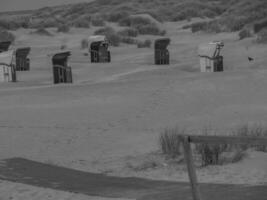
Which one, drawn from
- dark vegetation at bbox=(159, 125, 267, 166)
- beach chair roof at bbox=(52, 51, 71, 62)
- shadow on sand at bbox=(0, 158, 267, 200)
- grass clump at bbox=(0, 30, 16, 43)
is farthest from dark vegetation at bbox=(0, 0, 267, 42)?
shadow on sand at bbox=(0, 158, 267, 200)

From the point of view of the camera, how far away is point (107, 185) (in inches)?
346

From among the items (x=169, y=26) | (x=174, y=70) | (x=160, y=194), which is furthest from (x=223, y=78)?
(x=169, y=26)

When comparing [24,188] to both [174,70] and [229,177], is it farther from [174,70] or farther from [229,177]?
[174,70]

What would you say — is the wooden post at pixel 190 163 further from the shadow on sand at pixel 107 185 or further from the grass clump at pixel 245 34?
the grass clump at pixel 245 34

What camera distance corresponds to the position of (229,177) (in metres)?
8.71

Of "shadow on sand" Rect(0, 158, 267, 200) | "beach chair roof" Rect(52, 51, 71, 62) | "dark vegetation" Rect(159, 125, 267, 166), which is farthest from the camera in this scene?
"beach chair roof" Rect(52, 51, 71, 62)

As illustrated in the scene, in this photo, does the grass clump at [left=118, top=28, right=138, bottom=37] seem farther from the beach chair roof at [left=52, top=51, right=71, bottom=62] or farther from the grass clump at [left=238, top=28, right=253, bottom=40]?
the beach chair roof at [left=52, top=51, right=71, bottom=62]

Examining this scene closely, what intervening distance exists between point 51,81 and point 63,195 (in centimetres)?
1353

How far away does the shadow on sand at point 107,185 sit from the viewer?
25.4 ft

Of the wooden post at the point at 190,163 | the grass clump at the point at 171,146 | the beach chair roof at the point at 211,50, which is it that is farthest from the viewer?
the beach chair roof at the point at 211,50

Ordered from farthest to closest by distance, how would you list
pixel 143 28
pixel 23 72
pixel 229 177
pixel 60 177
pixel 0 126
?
pixel 143 28 → pixel 23 72 → pixel 0 126 → pixel 60 177 → pixel 229 177

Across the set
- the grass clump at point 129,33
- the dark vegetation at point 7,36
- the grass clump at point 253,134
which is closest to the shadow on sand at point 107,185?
the grass clump at point 253,134

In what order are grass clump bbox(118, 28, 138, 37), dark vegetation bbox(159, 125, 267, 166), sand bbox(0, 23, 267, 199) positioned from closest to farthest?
dark vegetation bbox(159, 125, 267, 166) < sand bbox(0, 23, 267, 199) < grass clump bbox(118, 28, 138, 37)

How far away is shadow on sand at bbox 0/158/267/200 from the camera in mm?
7730
